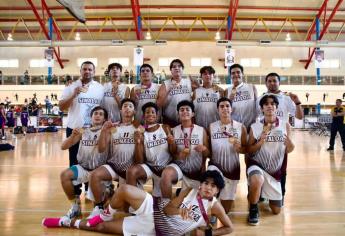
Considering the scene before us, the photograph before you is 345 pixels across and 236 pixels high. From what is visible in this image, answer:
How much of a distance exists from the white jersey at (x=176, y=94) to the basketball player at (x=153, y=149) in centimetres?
66

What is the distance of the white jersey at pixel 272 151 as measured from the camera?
3908 mm

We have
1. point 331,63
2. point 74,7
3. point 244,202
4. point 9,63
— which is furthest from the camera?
point 9,63

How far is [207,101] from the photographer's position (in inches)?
172

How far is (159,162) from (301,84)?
69.9 feet

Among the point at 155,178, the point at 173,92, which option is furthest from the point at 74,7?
the point at 155,178

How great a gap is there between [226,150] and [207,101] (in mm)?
788

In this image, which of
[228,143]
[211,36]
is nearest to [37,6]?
[211,36]

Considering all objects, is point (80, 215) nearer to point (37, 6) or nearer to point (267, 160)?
point (267, 160)

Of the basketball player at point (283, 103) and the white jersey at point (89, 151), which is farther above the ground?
the basketball player at point (283, 103)

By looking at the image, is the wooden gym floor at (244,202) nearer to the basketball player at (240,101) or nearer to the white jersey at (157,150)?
the white jersey at (157,150)

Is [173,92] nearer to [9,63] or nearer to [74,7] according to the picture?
[74,7]

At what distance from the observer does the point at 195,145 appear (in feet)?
12.5

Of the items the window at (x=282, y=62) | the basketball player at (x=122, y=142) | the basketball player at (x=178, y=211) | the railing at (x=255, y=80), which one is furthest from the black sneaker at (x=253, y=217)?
the window at (x=282, y=62)

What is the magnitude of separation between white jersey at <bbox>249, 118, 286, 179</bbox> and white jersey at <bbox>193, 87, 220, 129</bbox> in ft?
2.05
